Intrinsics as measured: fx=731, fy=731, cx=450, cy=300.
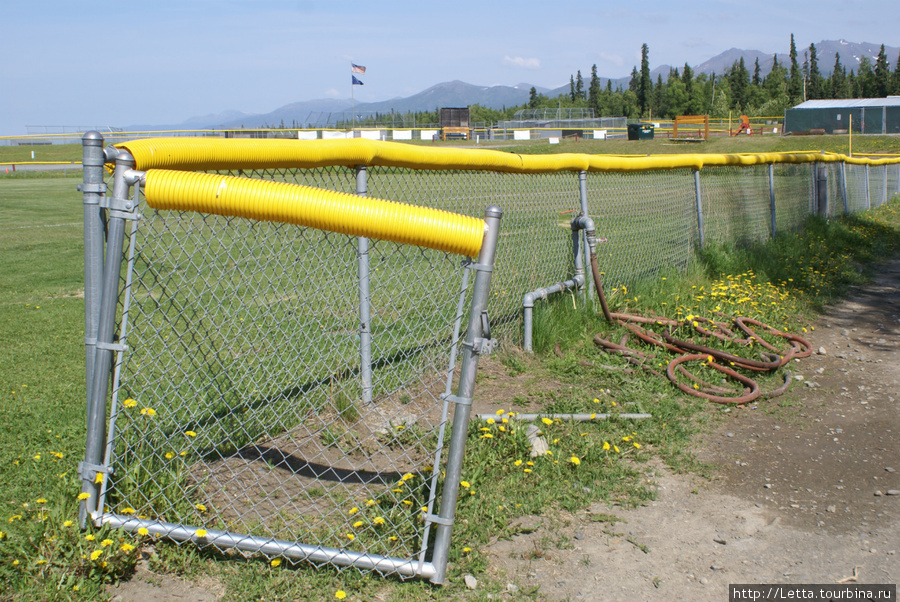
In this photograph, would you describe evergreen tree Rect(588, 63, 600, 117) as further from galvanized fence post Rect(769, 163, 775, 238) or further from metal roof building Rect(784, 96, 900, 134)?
galvanized fence post Rect(769, 163, 775, 238)

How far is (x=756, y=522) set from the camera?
11.2 ft

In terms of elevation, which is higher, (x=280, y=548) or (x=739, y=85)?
(x=739, y=85)

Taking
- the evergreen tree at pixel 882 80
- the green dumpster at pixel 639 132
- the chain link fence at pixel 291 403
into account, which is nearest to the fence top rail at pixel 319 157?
the chain link fence at pixel 291 403

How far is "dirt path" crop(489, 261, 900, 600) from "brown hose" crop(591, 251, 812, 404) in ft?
0.89

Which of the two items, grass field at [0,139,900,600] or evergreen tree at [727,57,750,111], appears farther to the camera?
evergreen tree at [727,57,750,111]

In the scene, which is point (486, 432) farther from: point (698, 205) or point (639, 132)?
point (639, 132)

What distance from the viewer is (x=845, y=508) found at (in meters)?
3.54

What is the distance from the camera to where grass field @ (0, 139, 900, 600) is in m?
2.79

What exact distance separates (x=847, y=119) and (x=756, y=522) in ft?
184

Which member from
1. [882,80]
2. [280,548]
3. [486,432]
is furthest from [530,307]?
[882,80]

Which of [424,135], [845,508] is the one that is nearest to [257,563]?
[845,508]

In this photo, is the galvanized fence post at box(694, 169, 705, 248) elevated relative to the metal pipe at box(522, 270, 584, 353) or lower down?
elevated

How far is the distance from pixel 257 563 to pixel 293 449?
103 centimetres

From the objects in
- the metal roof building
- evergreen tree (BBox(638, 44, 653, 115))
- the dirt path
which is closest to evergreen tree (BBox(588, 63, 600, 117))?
evergreen tree (BBox(638, 44, 653, 115))
